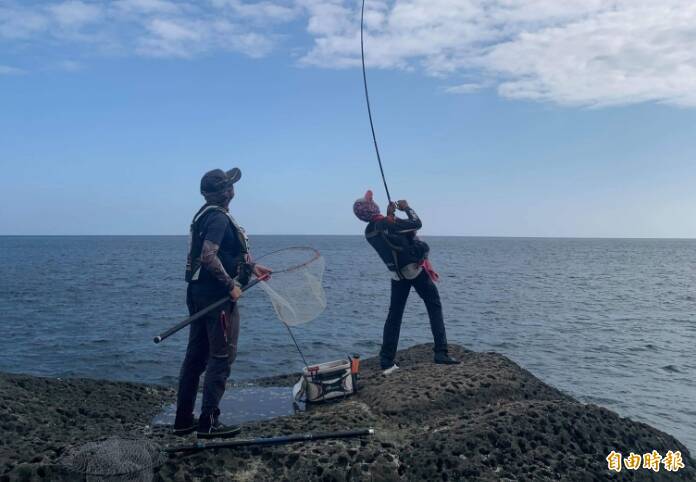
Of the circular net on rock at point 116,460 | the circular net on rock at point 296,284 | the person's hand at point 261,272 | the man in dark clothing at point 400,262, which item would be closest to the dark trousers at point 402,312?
the man in dark clothing at point 400,262

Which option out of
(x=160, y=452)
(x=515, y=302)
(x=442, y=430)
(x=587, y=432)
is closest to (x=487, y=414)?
(x=442, y=430)

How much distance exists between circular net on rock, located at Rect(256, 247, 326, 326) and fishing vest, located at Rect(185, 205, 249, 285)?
649 millimetres

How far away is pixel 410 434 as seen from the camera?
5.68 metres

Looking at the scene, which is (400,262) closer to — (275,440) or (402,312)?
(402,312)

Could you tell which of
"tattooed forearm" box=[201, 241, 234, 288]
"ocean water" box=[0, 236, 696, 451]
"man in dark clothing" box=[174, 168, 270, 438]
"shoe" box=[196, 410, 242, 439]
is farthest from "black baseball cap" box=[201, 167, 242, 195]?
"ocean water" box=[0, 236, 696, 451]

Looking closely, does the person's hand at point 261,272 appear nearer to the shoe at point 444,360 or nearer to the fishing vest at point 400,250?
the fishing vest at point 400,250

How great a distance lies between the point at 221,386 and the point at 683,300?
35752 mm

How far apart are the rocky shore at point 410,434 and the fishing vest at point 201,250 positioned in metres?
1.50

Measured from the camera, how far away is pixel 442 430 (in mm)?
5496

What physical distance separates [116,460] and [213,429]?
1212 millimetres

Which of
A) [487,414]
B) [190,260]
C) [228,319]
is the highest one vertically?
[190,260]

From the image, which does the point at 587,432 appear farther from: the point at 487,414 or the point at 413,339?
the point at 413,339

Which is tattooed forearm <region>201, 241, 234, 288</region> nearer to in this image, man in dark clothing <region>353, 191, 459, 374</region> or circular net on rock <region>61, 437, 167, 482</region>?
circular net on rock <region>61, 437, 167, 482</region>

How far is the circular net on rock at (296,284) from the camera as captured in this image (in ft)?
21.0
